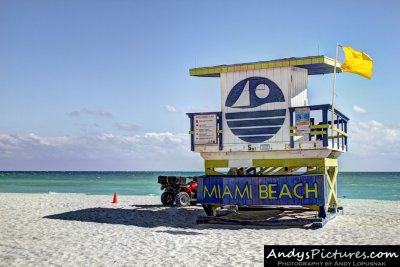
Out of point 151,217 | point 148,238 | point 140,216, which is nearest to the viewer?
point 148,238

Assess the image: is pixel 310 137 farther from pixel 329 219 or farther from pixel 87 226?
pixel 87 226

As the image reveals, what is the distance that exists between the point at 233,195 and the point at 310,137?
358cm

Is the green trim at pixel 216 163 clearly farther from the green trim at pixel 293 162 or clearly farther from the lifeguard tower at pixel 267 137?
the green trim at pixel 293 162

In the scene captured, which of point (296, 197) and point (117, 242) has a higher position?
point (296, 197)

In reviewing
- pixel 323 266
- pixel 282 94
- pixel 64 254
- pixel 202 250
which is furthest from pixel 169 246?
pixel 282 94

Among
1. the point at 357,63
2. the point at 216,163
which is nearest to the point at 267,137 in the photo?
the point at 216,163

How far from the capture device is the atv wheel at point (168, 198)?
24.7 meters

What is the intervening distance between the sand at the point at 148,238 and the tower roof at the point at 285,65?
5890 millimetres

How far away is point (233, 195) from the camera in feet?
56.6

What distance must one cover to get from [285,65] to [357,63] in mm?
2703

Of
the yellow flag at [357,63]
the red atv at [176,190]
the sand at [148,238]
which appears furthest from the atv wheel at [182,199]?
the yellow flag at [357,63]

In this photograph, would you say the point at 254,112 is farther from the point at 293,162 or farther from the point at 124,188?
the point at 124,188

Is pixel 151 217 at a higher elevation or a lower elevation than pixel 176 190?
lower

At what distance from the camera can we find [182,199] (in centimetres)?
2391
